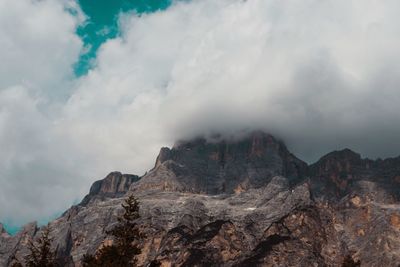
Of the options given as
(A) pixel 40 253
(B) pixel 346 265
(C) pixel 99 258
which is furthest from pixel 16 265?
(B) pixel 346 265

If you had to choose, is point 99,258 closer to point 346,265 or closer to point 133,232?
point 133,232

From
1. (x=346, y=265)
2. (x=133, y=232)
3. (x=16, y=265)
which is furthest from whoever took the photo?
(x=346, y=265)

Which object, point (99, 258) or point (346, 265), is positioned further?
point (346, 265)

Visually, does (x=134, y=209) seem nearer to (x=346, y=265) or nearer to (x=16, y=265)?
(x=16, y=265)

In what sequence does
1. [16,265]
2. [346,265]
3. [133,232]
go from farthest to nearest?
[346,265]
[133,232]
[16,265]

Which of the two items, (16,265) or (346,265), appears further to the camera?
(346,265)

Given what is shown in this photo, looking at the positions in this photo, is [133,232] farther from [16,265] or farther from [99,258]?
[16,265]

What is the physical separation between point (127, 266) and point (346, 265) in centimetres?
4318

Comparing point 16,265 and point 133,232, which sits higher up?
point 133,232

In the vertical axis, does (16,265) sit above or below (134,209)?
below

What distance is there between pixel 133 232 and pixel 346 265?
1651 inches

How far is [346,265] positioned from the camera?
10212 centimetres

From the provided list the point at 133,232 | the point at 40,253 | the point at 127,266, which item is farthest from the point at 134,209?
the point at 40,253

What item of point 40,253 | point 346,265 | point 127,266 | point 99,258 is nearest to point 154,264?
point 127,266
